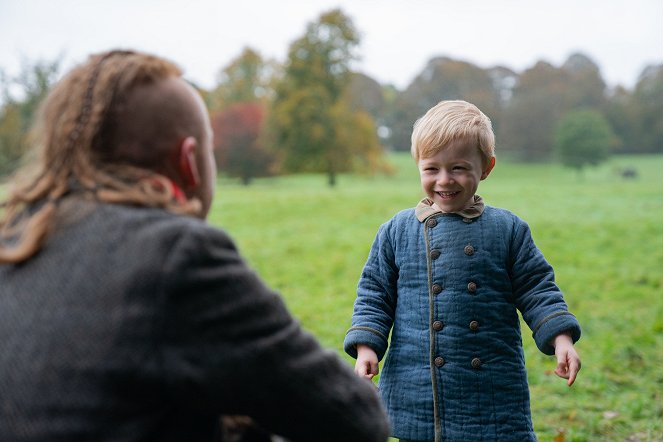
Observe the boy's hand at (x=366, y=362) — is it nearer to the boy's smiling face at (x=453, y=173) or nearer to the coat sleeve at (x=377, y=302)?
the coat sleeve at (x=377, y=302)

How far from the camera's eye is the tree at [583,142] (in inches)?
1645

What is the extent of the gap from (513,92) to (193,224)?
50.3m

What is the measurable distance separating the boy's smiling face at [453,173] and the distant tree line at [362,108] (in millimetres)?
18808

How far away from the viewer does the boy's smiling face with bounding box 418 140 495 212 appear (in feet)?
8.49

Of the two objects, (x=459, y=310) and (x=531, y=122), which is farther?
(x=531, y=122)

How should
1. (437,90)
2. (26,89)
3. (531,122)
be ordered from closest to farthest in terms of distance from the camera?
(26,89), (531,122), (437,90)

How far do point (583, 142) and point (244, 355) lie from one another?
43.8 meters

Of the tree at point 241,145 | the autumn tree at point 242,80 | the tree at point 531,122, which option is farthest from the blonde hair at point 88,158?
the autumn tree at point 242,80

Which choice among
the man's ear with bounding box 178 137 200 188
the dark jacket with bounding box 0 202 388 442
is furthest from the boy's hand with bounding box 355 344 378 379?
the man's ear with bounding box 178 137 200 188

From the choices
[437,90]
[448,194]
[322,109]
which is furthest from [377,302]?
[437,90]

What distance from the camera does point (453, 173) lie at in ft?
8.55

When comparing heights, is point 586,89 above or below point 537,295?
above

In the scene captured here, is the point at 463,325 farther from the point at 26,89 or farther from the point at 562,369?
the point at 26,89

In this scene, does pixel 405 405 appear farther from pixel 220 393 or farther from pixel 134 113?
pixel 134 113
